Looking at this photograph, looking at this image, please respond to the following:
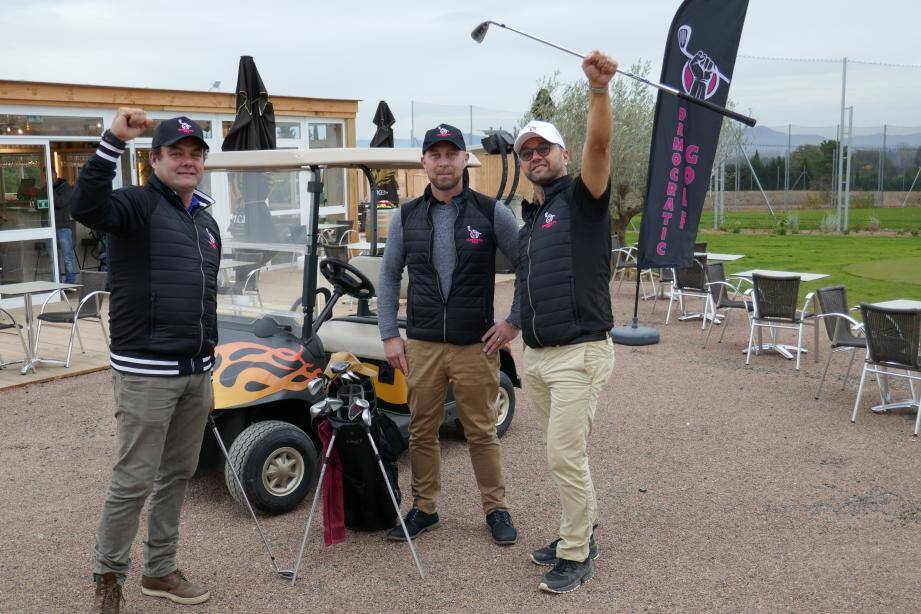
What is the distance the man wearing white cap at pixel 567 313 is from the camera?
352 cm

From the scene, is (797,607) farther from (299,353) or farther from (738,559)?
(299,353)

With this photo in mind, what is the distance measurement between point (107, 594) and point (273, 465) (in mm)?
1183

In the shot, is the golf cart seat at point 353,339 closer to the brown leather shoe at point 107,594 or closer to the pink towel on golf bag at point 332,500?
the pink towel on golf bag at point 332,500

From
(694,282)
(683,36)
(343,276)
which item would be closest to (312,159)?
(343,276)

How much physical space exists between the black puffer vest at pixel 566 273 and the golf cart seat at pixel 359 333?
4.49 feet

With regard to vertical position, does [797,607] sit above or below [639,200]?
below

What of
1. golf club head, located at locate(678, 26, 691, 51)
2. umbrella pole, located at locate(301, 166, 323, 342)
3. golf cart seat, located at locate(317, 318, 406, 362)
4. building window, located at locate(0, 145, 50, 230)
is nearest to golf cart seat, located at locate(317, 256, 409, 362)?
golf cart seat, located at locate(317, 318, 406, 362)

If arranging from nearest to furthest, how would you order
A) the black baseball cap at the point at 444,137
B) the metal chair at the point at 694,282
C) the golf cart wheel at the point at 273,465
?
the black baseball cap at the point at 444,137, the golf cart wheel at the point at 273,465, the metal chair at the point at 694,282

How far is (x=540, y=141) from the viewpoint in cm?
356

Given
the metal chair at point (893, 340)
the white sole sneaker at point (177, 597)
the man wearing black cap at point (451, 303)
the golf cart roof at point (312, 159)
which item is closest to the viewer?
the white sole sneaker at point (177, 597)

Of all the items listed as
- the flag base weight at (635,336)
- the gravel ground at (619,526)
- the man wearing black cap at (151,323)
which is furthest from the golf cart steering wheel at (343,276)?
the flag base weight at (635,336)

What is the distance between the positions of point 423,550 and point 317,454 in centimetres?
88

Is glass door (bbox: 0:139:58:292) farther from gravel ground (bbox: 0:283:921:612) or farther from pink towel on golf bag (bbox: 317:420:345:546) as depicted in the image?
pink towel on golf bag (bbox: 317:420:345:546)

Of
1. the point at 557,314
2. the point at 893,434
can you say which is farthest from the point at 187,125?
the point at 893,434
